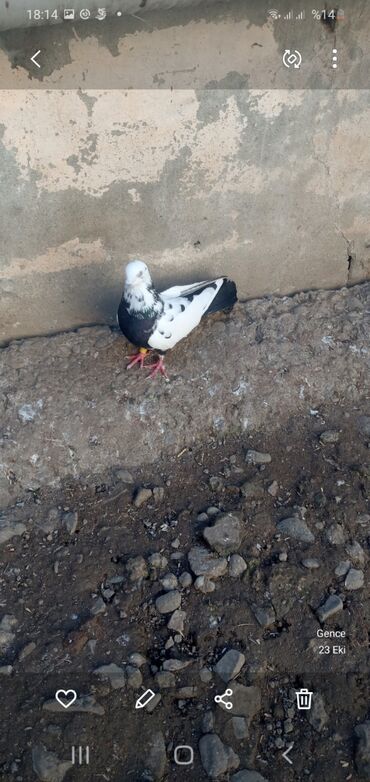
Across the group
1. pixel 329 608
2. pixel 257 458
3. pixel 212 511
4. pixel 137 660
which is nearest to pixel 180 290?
pixel 257 458

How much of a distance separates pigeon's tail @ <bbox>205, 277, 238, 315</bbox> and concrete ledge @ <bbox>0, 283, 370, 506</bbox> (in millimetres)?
155

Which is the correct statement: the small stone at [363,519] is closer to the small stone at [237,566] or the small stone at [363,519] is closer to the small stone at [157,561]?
the small stone at [237,566]

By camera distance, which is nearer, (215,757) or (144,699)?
(215,757)

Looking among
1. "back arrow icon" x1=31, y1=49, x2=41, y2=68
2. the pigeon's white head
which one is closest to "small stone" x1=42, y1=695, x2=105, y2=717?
the pigeon's white head

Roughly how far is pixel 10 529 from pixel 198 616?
1.08 m

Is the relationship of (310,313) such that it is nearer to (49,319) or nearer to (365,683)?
(49,319)

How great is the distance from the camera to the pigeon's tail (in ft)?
13.5

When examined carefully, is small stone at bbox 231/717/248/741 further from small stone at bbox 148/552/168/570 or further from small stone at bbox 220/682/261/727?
small stone at bbox 148/552/168/570

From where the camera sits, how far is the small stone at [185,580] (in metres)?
3.16

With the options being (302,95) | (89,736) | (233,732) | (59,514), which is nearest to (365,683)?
(233,732)

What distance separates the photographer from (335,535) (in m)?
3.33

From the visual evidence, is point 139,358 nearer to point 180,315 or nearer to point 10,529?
point 180,315

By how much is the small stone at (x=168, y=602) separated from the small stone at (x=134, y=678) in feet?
0.97

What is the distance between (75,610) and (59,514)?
58 cm
